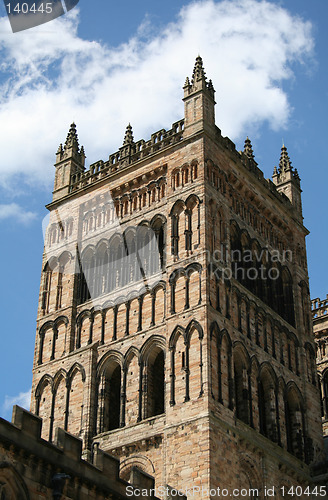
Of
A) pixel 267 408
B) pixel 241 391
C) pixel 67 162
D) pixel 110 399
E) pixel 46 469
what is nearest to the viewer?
pixel 46 469

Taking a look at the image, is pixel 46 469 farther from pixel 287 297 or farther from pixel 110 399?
pixel 287 297

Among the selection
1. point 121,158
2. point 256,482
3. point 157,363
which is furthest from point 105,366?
point 121,158

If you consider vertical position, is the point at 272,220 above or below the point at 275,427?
above

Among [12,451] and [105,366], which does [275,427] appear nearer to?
[105,366]

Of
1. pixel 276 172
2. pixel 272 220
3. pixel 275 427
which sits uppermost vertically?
pixel 276 172

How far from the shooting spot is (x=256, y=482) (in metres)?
30.4

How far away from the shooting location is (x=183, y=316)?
31594mm

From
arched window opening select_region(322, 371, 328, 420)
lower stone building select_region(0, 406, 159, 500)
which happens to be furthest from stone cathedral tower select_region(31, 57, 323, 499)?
arched window opening select_region(322, 371, 328, 420)

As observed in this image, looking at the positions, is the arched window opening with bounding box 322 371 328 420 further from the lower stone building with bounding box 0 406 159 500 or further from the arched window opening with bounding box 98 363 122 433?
the lower stone building with bounding box 0 406 159 500

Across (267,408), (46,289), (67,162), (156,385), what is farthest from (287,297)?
(67,162)

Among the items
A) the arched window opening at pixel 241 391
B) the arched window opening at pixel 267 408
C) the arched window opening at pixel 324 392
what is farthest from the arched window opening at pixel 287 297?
the arched window opening at pixel 324 392

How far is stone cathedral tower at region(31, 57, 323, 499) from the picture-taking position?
30156 mm

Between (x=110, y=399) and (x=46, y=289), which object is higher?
(x=46, y=289)

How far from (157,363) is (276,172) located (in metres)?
13.1
